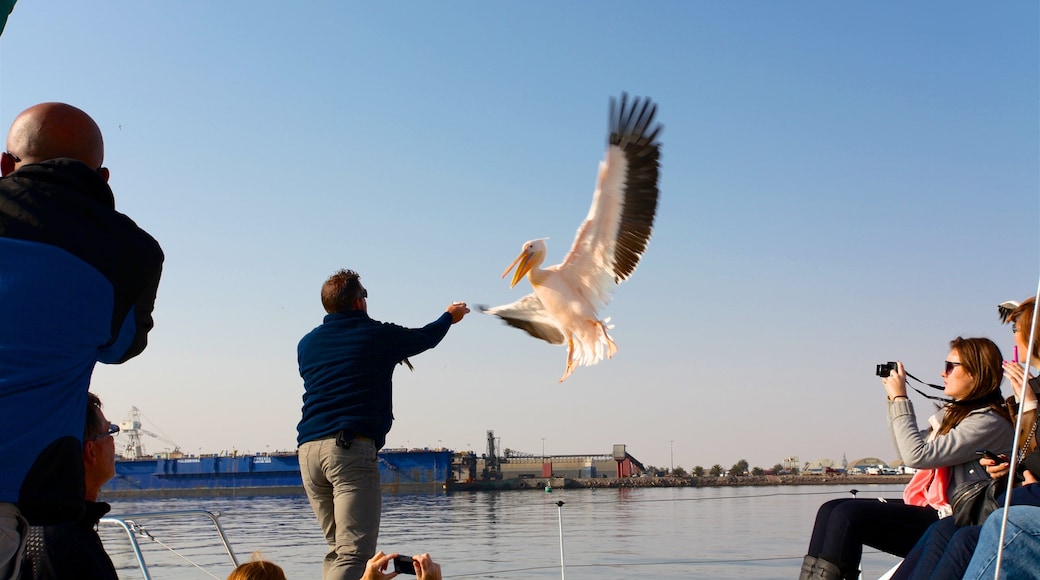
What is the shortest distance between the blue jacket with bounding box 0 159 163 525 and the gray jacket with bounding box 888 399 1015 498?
316 cm

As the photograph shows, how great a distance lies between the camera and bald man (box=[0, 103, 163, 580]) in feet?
7.27

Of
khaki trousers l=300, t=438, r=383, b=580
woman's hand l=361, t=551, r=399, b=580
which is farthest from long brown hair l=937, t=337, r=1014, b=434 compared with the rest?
khaki trousers l=300, t=438, r=383, b=580

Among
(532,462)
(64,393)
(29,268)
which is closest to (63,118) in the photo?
(29,268)

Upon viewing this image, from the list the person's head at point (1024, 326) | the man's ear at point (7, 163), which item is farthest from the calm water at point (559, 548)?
the man's ear at point (7, 163)

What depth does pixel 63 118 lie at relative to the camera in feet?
8.43

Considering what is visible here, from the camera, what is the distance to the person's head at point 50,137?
2.55 meters

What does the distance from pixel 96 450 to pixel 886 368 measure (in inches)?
129

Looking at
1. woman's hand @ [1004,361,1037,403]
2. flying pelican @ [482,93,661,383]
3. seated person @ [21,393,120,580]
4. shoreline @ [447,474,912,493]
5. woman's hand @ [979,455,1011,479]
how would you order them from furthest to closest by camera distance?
1. shoreline @ [447,474,912,493]
2. flying pelican @ [482,93,661,383]
3. woman's hand @ [1004,361,1037,403]
4. woman's hand @ [979,455,1011,479]
5. seated person @ [21,393,120,580]

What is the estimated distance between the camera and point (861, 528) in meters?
4.02

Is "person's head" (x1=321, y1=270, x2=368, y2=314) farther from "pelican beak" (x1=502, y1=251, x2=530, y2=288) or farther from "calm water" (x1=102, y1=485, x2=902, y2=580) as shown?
"pelican beak" (x1=502, y1=251, x2=530, y2=288)

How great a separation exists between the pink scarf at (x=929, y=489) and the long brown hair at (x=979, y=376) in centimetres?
22

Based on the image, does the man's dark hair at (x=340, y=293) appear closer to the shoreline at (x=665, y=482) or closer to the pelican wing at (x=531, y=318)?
the pelican wing at (x=531, y=318)

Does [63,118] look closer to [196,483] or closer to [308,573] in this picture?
[308,573]

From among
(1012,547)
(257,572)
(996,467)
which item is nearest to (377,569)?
(257,572)
